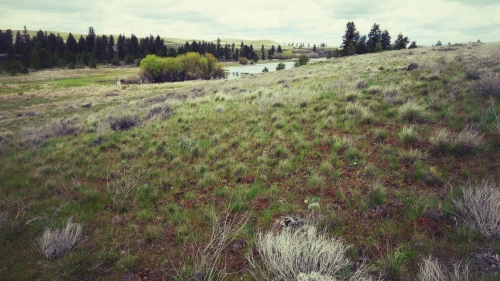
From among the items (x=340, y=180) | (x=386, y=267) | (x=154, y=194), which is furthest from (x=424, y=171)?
(x=154, y=194)

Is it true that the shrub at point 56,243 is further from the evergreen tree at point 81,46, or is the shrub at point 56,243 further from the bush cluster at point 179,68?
the evergreen tree at point 81,46

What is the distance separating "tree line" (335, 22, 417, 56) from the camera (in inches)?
2472

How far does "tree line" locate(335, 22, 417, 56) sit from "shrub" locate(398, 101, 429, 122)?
63.4 metres

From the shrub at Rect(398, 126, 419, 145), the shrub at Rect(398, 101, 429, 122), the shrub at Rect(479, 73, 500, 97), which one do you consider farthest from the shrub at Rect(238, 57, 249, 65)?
the shrub at Rect(398, 126, 419, 145)

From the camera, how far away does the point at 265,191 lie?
17.0 feet

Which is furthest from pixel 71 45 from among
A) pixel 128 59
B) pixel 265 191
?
pixel 265 191

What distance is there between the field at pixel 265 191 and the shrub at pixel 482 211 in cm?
2

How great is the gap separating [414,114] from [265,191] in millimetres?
5439

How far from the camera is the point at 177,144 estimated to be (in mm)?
8031

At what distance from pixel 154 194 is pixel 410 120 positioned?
24.4 feet

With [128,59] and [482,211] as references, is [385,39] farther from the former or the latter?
[128,59]

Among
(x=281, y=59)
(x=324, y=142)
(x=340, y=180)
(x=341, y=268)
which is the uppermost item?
(x=281, y=59)

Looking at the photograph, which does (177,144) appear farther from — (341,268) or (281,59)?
(281,59)

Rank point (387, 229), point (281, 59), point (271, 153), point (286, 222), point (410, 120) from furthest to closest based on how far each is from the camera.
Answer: point (281, 59) < point (410, 120) < point (271, 153) < point (286, 222) < point (387, 229)
